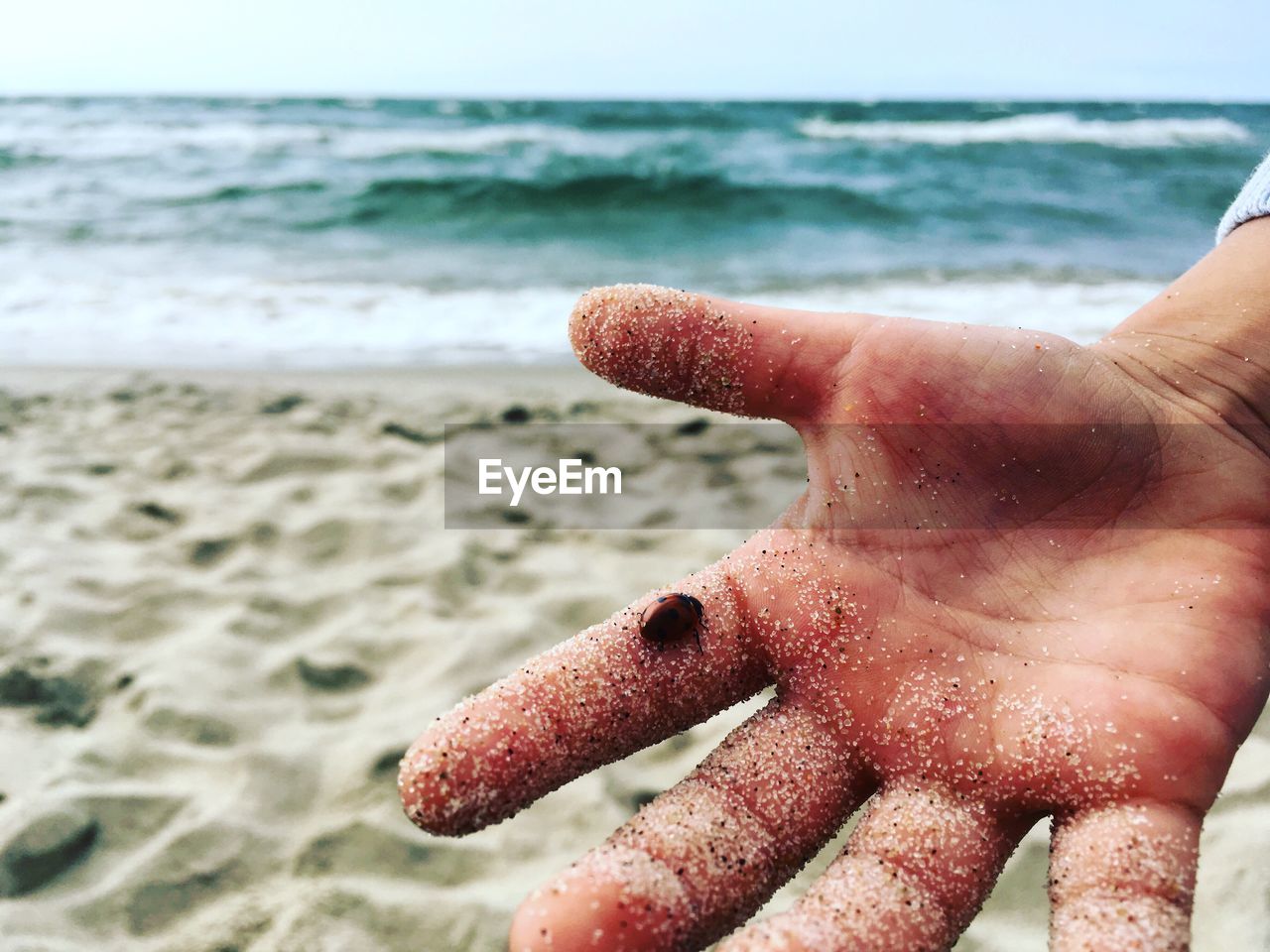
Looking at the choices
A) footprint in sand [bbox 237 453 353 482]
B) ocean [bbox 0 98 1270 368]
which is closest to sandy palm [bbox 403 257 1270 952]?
footprint in sand [bbox 237 453 353 482]

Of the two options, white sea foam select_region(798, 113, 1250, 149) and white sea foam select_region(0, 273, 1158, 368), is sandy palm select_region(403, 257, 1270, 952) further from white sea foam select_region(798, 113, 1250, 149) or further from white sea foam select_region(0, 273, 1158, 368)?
white sea foam select_region(798, 113, 1250, 149)

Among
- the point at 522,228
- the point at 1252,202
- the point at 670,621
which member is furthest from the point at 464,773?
the point at 522,228

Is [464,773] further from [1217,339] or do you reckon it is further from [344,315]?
[344,315]

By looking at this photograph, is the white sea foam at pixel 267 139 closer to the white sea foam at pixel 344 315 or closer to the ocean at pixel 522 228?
the ocean at pixel 522 228

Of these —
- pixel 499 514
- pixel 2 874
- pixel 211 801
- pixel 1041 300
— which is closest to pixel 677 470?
pixel 499 514

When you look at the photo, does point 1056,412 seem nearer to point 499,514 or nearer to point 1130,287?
point 499,514
